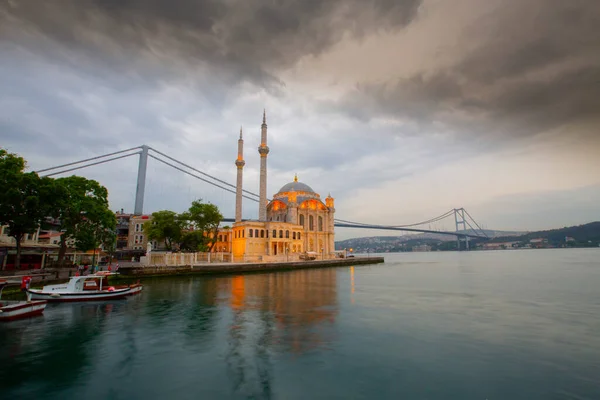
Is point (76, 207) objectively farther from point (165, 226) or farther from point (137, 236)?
point (137, 236)

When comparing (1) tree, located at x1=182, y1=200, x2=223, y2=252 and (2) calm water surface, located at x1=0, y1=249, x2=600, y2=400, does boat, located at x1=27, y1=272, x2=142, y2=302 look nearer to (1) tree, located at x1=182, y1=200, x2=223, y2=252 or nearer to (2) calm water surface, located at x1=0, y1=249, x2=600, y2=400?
(2) calm water surface, located at x1=0, y1=249, x2=600, y2=400

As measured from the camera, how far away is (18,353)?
36.2ft

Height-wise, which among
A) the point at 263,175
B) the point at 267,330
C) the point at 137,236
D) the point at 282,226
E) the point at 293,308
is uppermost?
the point at 263,175

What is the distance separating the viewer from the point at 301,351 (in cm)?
1131

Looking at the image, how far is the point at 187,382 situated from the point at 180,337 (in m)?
4.68

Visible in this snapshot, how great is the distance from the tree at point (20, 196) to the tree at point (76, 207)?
1.26 metres

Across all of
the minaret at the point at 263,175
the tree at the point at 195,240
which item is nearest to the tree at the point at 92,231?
the tree at the point at 195,240

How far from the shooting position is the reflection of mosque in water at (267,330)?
31.0 ft

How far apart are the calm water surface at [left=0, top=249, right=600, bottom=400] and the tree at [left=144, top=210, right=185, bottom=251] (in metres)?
26.1

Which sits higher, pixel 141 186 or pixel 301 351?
pixel 141 186

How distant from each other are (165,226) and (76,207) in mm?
15380

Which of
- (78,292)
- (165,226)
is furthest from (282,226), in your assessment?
(78,292)

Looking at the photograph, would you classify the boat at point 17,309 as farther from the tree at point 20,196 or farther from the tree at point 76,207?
the tree at point 76,207

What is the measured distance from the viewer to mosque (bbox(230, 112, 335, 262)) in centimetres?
5625
